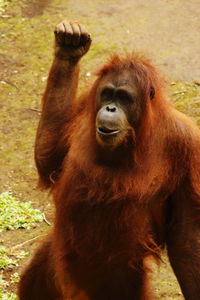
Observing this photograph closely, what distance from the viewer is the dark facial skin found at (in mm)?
3898

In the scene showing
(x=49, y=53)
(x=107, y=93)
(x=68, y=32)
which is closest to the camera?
A: (x=107, y=93)

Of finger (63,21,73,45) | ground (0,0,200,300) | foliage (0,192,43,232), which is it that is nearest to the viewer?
finger (63,21,73,45)

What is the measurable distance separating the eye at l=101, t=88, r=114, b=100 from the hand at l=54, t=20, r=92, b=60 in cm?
50

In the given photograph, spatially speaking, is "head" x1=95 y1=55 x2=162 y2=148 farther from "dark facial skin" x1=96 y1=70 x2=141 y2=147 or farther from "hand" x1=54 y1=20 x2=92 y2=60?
"hand" x1=54 y1=20 x2=92 y2=60

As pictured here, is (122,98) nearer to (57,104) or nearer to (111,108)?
(111,108)

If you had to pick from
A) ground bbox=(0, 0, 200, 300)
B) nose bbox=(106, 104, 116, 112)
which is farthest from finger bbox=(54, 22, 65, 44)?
ground bbox=(0, 0, 200, 300)

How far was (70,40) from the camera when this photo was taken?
440 cm

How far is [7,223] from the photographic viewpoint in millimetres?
5699

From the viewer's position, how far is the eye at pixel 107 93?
4.02m

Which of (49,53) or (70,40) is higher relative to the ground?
(70,40)

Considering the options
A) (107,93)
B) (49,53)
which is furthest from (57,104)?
(49,53)

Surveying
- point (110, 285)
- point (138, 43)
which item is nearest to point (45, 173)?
point (110, 285)

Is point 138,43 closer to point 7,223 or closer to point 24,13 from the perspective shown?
point 24,13

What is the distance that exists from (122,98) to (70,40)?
631mm
